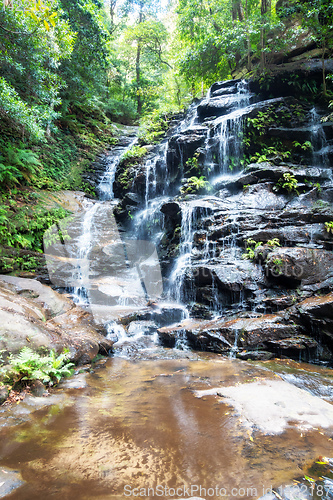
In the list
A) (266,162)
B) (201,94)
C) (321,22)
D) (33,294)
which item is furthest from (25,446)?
(201,94)

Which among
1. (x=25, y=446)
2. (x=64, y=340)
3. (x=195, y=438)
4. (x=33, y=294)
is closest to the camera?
(x=25, y=446)

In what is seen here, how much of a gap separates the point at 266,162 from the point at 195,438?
1027 centimetres

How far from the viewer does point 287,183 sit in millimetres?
9133

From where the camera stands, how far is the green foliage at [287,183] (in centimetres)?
919

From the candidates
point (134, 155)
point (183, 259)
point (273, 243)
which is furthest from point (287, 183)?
point (134, 155)

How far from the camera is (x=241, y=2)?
1485 cm

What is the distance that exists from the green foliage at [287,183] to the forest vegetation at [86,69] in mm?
3621

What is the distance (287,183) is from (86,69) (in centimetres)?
1201

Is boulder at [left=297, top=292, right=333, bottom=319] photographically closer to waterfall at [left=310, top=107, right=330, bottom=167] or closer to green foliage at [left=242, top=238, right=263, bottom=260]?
green foliage at [left=242, top=238, right=263, bottom=260]

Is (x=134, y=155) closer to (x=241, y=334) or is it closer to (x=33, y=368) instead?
(x=241, y=334)

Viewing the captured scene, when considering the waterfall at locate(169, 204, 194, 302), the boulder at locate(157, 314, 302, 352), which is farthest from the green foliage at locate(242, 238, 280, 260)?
the boulder at locate(157, 314, 302, 352)

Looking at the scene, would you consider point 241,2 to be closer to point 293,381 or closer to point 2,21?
point 2,21

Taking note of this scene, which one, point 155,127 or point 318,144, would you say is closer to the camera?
point 318,144

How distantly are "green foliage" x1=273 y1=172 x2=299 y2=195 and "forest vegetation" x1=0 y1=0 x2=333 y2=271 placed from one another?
3.62m
